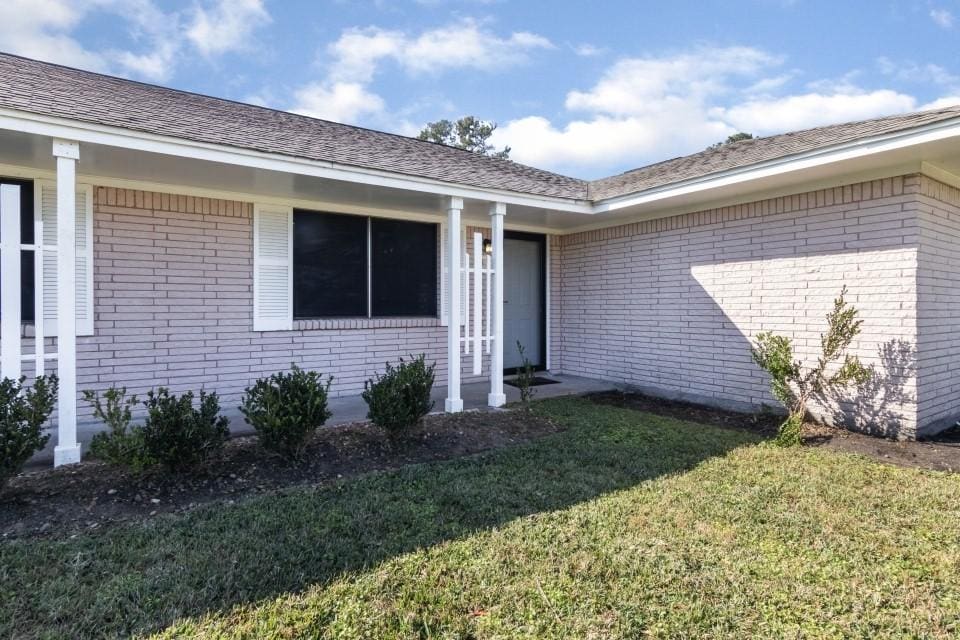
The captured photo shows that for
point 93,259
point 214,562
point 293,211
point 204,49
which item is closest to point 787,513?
point 214,562

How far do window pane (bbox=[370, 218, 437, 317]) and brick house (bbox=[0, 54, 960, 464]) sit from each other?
3 cm

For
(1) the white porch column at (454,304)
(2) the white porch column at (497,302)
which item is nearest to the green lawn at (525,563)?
(1) the white porch column at (454,304)

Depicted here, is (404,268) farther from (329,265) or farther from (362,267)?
(329,265)

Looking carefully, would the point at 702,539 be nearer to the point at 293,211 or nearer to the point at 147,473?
the point at 147,473

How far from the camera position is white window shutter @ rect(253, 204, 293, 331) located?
20.5 feet

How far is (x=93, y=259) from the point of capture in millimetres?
5309

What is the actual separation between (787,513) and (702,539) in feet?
2.69

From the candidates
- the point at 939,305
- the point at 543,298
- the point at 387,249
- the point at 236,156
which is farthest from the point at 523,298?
the point at 939,305

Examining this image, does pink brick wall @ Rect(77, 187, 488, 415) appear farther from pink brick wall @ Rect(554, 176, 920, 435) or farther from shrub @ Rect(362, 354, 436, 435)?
pink brick wall @ Rect(554, 176, 920, 435)

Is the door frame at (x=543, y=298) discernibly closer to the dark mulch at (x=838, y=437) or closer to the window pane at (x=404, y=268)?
the dark mulch at (x=838, y=437)

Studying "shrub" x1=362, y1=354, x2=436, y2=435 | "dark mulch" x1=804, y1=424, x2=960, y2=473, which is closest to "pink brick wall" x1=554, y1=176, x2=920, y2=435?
"dark mulch" x1=804, y1=424, x2=960, y2=473

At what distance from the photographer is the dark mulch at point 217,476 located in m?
3.27

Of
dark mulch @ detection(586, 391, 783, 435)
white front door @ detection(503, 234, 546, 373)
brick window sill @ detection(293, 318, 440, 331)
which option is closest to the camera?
dark mulch @ detection(586, 391, 783, 435)

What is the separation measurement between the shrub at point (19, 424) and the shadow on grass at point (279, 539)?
67 cm
